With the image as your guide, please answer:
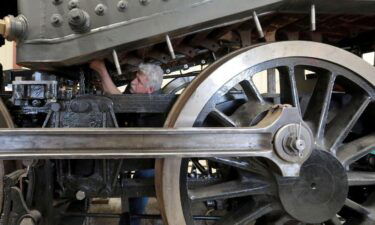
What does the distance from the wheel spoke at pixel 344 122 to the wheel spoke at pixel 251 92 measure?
327mm

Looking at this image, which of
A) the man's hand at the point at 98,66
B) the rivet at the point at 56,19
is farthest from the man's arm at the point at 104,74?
the rivet at the point at 56,19

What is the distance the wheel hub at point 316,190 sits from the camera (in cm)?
144

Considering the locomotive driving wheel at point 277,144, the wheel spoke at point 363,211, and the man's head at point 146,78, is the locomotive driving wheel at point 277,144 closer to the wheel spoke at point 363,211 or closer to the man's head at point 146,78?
the wheel spoke at point 363,211

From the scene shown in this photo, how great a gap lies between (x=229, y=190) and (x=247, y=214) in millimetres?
123

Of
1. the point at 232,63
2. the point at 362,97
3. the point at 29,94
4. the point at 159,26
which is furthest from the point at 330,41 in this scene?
the point at 29,94

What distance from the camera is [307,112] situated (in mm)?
1619

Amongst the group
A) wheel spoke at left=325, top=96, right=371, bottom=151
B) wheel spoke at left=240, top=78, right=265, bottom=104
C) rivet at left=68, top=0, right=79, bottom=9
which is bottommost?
wheel spoke at left=325, top=96, right=371, bottom=151

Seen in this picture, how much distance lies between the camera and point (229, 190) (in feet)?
4.77

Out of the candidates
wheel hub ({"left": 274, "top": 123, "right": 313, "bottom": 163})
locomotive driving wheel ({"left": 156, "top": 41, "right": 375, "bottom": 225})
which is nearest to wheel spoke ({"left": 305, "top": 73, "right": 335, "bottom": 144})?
locomotive driving wheel ({"left": 156, "top": 41, "right": 375, "bottom": 225})

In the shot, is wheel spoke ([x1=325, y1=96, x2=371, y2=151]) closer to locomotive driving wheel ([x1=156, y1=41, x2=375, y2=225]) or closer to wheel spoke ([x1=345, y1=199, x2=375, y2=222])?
locomotive driving wheel ([x1=156, y1=41, x2=375, y2=225])

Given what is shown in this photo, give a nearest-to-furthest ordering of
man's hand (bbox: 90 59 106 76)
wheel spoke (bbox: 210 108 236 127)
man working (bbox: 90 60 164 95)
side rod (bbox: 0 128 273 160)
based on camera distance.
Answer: side rod (bbox: 0 128 273 160)
wheel spoke (bbox: 210 108 236 127)
man's hand (bbox: 90 59 106 76)
man working (bbox: 90 60 164 95)

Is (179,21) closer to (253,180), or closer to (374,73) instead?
(253,180)

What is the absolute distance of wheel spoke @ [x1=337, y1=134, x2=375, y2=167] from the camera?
1.55 m

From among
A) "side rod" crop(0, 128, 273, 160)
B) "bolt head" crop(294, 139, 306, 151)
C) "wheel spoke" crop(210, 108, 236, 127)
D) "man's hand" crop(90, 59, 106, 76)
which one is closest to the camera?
"side rod" crop(0, 128, 273, 160)
